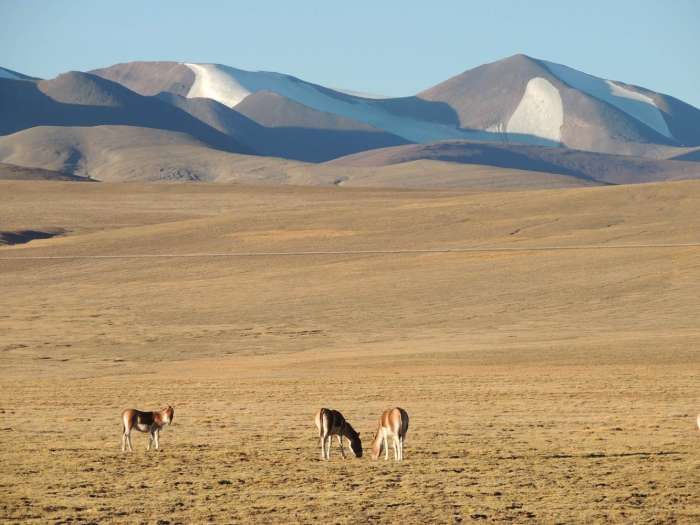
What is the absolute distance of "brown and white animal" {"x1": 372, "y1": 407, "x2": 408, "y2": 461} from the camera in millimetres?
14516

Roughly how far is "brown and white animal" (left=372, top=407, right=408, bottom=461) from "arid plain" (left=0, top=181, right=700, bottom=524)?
0.28m

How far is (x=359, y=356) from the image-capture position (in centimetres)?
3272

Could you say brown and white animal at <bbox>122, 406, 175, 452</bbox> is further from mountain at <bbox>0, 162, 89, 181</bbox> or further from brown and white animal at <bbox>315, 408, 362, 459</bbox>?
mountain at <bbox>0, 162, 89, 181</bbox>

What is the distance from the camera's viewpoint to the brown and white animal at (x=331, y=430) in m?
15.0

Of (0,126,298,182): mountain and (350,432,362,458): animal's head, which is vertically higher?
(0,126,298,182): mountain

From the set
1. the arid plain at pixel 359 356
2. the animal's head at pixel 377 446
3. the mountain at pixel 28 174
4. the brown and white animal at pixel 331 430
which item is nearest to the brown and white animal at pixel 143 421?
the arid plain at pixel 359 356

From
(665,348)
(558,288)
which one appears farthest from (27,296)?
(665,348)

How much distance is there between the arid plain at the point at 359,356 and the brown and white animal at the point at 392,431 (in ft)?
0.91

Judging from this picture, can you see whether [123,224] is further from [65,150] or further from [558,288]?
[65,150]

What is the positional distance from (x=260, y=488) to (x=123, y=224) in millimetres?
59698

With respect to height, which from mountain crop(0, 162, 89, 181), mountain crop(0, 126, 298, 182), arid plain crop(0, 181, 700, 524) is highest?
mountain crop(0, 126, 298, 182)

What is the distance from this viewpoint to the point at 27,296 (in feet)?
155

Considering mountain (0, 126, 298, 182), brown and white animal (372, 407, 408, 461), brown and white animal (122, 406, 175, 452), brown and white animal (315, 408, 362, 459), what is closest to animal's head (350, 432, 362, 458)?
brown and white animal (315, 408, 362, 459)

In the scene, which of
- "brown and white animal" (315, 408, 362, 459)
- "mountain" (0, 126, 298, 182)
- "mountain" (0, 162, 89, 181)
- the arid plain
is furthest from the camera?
"mountain" (0, 126, 298, 182)
